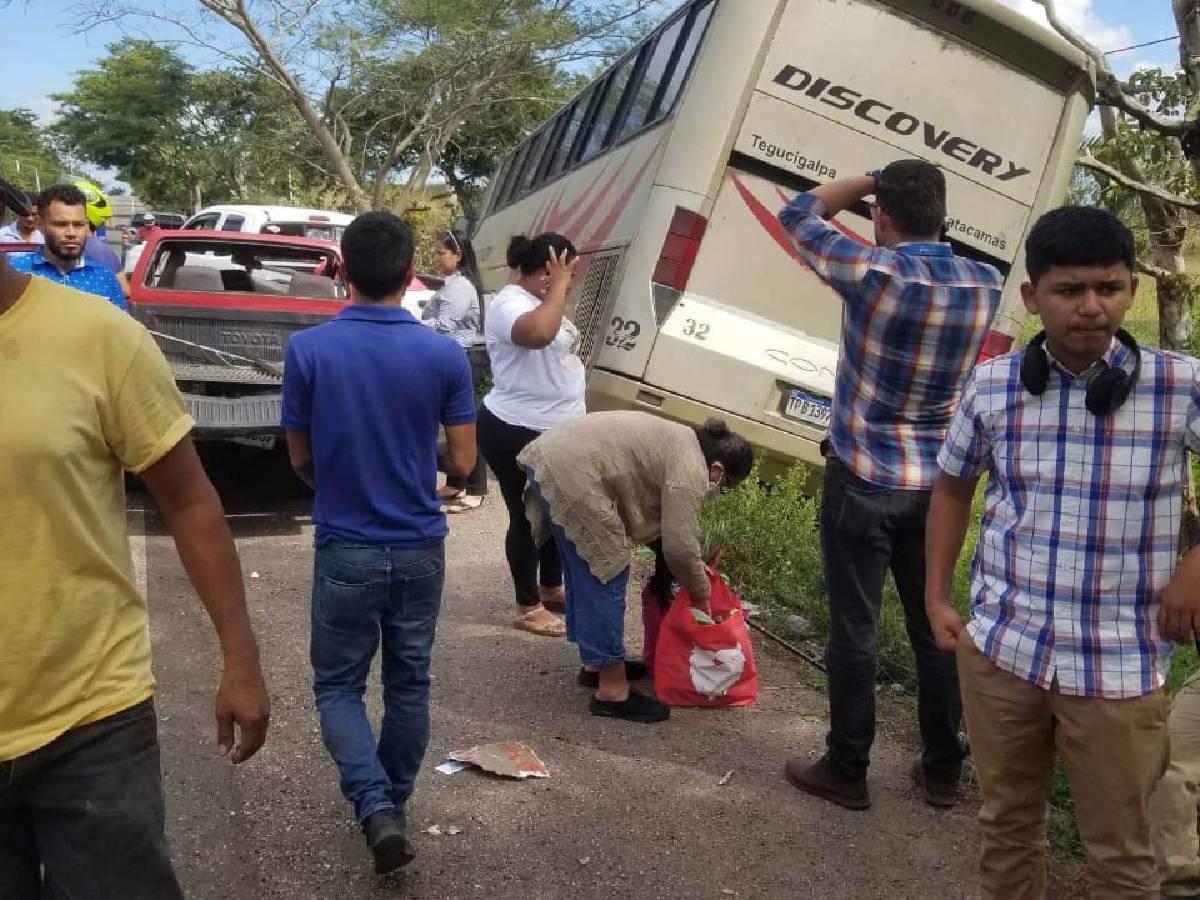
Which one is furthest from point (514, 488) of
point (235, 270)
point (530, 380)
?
point (235, 270)

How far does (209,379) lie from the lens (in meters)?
6.97

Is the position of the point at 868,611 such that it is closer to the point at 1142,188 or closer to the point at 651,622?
the point at 651,622

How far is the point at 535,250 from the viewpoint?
16.6 ft

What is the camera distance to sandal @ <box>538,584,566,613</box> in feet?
18.9

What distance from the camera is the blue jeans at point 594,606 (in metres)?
4.37

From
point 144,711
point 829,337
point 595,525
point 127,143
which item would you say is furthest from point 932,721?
point 127,143

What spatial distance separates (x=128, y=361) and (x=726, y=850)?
2.38 meters

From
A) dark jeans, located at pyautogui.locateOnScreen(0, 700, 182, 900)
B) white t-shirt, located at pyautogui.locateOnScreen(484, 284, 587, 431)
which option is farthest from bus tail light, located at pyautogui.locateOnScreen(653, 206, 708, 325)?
dark jeans, located at pyautogui.locateOnScreen(0, 700, 182, 900)

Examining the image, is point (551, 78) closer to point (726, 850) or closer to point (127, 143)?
point (127, 143)

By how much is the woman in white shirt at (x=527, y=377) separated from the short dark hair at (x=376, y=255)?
5.82 feet

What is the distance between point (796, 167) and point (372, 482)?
169 inches

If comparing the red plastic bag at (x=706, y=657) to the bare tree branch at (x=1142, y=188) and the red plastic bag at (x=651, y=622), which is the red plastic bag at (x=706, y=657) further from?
the bare tree branch at (x=1142, y=188)

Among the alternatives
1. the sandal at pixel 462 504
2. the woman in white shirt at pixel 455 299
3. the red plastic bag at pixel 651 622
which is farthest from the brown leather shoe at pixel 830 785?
the woman in white shirt at pixel 455 299

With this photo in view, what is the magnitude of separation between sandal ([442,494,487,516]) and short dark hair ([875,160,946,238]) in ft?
16.3
